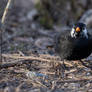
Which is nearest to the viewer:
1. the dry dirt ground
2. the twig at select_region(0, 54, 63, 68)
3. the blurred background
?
the dry dirt ground

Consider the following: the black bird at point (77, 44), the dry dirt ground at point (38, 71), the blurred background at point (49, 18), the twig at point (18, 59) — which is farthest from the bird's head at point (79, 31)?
the blurred background at point (49, 18)

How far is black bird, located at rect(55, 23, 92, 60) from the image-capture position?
4.41 meters

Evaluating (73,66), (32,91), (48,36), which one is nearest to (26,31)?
(48,36)

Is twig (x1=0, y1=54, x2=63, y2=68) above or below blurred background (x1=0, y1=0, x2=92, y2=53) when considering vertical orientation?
below

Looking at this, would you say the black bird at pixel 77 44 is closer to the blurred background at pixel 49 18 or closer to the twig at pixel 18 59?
the twig at pixel 18 59

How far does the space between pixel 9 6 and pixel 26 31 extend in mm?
3504

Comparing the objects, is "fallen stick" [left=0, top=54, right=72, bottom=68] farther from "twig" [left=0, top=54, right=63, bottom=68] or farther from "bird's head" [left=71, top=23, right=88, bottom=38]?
"bird's head" [left=71, top=23, right=88, bottom=38]

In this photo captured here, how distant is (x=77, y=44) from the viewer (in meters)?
4.41

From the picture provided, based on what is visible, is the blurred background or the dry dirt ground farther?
the blurred background

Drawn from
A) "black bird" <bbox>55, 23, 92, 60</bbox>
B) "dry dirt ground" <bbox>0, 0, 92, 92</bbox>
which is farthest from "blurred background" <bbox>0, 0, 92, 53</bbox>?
"black bird" <bbox>55, 23, 92, 60</bbox>

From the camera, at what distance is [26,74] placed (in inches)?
158

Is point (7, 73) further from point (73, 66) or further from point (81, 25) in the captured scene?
point (81, 25)

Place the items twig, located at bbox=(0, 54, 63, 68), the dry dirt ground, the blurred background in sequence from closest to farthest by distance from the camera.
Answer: the dry dirt ground, twig, located at bbox=(0, 54, 63, 68), the blurred background

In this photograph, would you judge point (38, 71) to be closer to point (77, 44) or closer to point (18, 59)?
point (18, 59)
